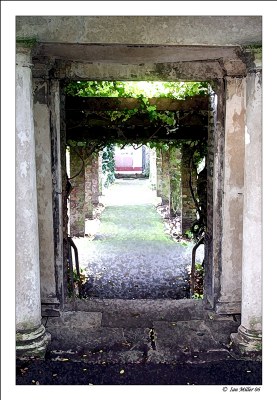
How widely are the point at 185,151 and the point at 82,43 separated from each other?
9157 mm

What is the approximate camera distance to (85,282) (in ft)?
30.8

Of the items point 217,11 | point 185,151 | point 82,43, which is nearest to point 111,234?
point 185,151

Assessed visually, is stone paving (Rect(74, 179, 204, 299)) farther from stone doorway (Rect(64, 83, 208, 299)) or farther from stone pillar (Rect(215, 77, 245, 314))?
stone pillar (Rect(215, 77, 245, 314))

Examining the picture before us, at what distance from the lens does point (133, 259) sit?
11.2 meters

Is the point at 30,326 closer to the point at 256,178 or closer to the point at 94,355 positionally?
the point at 94,355

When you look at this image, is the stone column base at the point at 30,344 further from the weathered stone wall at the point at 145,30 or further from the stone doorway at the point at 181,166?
the stone doorway at the point at 181,166

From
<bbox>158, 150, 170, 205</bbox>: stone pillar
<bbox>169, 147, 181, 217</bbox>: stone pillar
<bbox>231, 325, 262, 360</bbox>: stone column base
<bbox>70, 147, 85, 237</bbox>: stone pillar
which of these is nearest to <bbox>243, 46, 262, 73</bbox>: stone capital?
<bbox>231, 325, 262, 360</bbox>: stone column base

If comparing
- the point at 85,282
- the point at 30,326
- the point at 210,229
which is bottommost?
the point at 85,282

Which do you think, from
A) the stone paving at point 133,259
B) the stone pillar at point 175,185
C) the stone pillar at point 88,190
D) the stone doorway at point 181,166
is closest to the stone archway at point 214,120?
the stone doorway at point 181,166

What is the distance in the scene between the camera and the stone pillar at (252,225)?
422 centimetres

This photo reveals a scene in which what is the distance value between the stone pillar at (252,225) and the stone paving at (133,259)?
421 cm

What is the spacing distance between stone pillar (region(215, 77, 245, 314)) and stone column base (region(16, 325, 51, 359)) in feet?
7.49

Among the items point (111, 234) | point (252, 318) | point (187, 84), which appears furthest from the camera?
point (111, 234)

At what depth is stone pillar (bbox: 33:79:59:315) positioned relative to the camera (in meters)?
5.14
